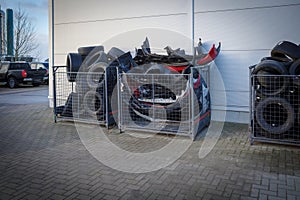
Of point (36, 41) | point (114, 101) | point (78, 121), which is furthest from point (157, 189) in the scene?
point (36, 41)

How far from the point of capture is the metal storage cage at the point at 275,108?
17.0 feet

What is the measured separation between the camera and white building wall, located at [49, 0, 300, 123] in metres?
6.78

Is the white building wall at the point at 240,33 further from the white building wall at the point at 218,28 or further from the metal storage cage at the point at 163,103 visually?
the metal storage cage at the point at 163,103

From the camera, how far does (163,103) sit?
248 inches

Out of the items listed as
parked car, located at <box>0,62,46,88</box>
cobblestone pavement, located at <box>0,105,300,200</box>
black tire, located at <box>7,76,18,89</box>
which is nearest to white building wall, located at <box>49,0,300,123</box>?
cobblestone pavement, located at <box>0,105,300,200</box>

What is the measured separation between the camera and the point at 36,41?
2847 centimetres

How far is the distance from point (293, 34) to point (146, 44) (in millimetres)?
3505

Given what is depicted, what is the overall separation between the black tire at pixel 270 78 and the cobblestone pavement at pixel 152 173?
1012 millimetres

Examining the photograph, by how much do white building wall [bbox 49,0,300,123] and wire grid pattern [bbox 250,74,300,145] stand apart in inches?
70.5

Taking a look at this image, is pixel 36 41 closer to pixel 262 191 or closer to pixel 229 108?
pixel 229 108

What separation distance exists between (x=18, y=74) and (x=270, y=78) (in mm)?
17069

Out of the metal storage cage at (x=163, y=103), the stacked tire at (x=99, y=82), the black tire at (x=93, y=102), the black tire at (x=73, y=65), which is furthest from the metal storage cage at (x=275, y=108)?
the black tire at (x=73, y=65)

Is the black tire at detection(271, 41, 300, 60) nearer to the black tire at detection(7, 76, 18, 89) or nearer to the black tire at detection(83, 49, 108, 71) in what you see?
the black tire at detection(83, 49, 108, 71)

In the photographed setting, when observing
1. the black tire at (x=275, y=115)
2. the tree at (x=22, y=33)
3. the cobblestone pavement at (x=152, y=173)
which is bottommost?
the cobblestone pavement at (x=152, y=173)
